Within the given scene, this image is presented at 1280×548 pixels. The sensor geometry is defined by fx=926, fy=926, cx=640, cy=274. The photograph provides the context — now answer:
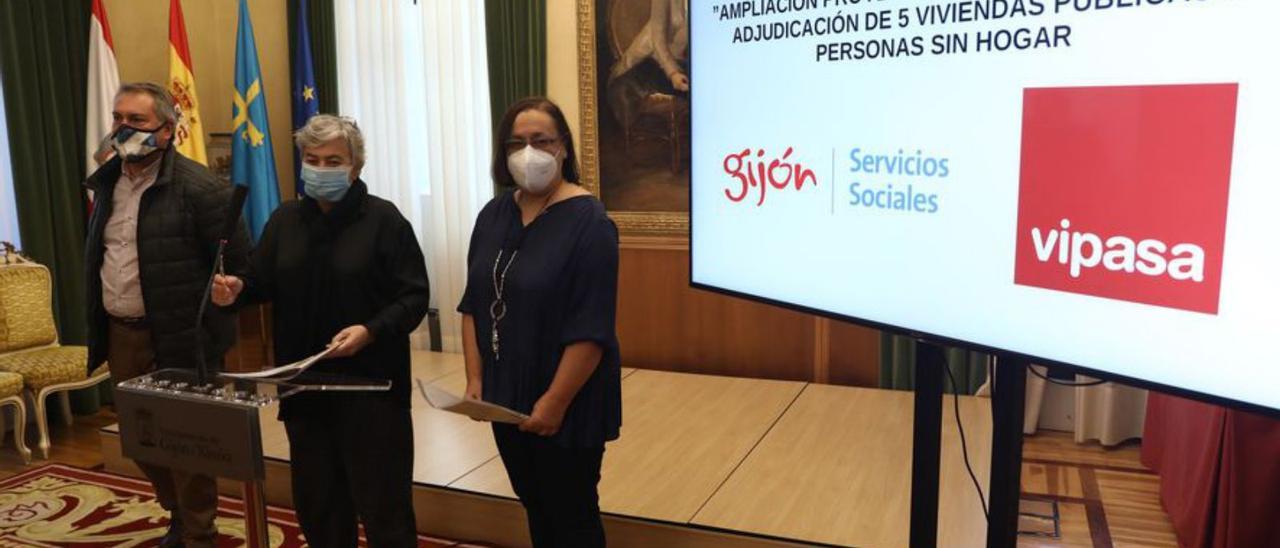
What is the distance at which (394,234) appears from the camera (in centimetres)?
225

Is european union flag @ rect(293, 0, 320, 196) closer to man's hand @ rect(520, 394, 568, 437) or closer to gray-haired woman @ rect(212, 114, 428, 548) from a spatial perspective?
gray-haired woman @ rect(212, 114, 428, 548)

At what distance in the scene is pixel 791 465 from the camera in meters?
3.29

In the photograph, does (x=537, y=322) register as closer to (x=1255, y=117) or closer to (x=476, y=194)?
(x=1255, y=117)

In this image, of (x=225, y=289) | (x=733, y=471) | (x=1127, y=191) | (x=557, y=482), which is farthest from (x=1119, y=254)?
(x=733, y=471)

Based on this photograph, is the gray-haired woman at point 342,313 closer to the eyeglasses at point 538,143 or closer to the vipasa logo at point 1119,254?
the eyeglasses at point 538,143

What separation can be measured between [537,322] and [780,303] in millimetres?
510

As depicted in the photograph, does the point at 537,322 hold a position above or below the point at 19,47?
below

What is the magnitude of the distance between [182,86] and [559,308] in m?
3.90

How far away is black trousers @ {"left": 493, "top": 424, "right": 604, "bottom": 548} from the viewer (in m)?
1.98

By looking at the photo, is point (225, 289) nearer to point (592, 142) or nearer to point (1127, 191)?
point (1127, 191)

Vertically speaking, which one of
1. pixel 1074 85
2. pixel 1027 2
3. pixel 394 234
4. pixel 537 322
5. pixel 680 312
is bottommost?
pixel 680 312

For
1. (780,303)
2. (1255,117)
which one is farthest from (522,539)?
(1255,117)

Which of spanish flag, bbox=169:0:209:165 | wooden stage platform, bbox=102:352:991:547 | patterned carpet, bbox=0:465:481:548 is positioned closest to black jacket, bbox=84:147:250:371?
patterned carpet, bbox=0:465:481:548

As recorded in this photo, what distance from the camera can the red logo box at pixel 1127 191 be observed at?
117 centimetres
